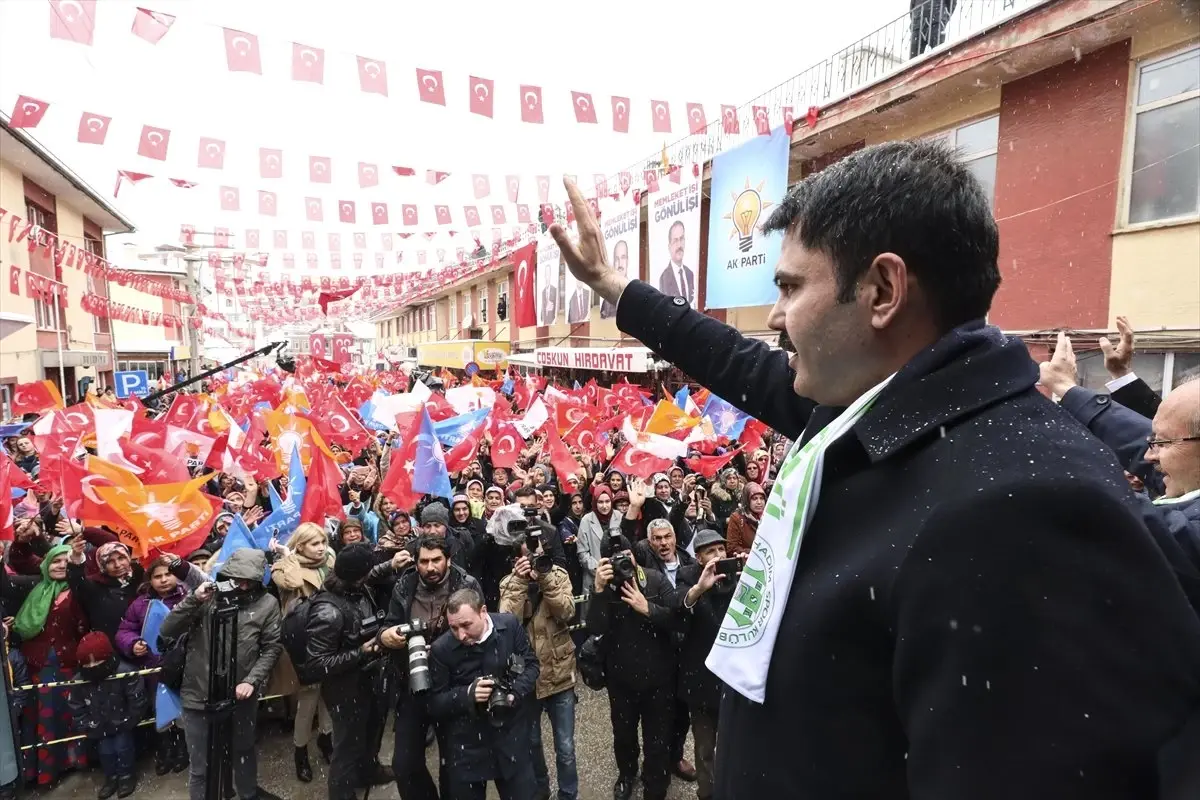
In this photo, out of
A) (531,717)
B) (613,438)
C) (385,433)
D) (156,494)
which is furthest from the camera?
(385,433)

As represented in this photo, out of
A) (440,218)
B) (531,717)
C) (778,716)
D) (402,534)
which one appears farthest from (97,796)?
(440,218)

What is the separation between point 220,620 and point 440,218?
12161 millimetres

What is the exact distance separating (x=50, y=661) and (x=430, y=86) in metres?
6.75

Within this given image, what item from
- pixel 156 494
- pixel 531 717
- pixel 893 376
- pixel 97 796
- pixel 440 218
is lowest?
pixel 97 796

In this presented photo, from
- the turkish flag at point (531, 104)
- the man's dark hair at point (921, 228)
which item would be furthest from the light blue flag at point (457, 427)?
the man's dark hair at point (921, 228)

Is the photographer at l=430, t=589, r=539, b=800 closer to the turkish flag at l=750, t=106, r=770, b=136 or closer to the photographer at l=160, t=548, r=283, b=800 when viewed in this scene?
the photographer at l=160, t=548, r=283, b=800

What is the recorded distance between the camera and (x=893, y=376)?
98cm

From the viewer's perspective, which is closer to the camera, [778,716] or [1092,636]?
[1092,636]

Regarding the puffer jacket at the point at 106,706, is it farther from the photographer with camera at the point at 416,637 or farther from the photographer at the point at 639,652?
the photographer at the point at 639,652

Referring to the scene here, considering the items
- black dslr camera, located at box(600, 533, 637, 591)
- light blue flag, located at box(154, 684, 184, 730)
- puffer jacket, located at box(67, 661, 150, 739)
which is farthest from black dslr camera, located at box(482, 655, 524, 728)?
puffer jacket, located at box(67, 661, 150, 739)

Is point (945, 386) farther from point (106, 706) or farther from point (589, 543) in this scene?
point (106, 706)

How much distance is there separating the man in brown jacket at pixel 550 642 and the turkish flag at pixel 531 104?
620 centimetres

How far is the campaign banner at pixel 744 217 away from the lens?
1085 centimetres

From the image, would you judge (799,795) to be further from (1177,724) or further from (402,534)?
(402,534)
